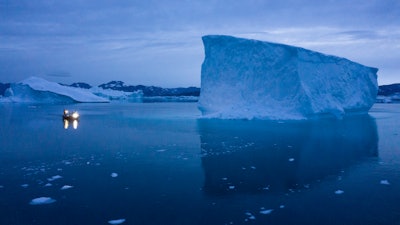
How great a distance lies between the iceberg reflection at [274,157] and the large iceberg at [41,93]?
49.0 m

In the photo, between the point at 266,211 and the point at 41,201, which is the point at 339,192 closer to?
the point at 266,211

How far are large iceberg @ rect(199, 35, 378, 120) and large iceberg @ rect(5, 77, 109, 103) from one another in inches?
1606

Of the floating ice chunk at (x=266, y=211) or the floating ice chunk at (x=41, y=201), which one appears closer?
the floating ice chunk at (x=266, y=211)

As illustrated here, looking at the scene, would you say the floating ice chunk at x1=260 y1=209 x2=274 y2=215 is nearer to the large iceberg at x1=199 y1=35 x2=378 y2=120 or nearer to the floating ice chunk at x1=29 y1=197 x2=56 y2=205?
the floating ice chunk at x1=29 y1=197 x2=56 y2=205

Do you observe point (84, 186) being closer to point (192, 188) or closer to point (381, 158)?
point (192, 188)

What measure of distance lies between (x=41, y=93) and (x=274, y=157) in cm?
5538

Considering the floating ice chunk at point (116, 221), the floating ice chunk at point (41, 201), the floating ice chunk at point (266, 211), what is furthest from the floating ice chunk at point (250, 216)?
the floating ice chunk at point (41, 201)

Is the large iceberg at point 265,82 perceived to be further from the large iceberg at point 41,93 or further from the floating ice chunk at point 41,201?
the large iceberg at point 41,93

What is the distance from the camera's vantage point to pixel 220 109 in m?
22.4

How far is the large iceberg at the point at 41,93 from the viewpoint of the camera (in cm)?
5550

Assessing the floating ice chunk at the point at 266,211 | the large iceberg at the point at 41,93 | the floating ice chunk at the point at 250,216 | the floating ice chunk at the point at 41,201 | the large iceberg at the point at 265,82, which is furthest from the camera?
the large iceberg at the point at 41,93

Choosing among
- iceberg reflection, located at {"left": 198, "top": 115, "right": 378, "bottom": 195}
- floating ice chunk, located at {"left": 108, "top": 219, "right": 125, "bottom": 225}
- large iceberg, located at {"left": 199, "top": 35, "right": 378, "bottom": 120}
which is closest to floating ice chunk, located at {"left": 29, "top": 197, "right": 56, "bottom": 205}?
floating ice chunk, located at {"left": 108, "top": 219, "right": 125, "bottom": 225}

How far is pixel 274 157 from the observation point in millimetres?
9383

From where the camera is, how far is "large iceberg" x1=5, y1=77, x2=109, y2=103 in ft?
Answer: 182
